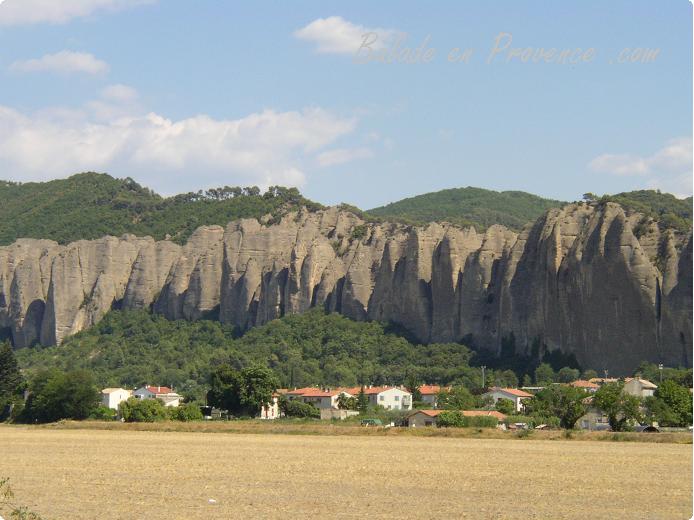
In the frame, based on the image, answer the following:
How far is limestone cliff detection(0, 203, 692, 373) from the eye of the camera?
97.1 metres

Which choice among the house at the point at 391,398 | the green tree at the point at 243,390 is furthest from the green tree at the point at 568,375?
the green tree at the point at 243,390

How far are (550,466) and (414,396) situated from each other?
60914 mm

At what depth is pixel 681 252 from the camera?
97375mm

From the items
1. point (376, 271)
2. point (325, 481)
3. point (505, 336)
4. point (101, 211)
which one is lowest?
point (325, 481)

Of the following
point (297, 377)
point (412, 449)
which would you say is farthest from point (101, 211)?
point (412, 449)

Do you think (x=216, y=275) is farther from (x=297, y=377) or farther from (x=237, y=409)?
(x=237, y=409)

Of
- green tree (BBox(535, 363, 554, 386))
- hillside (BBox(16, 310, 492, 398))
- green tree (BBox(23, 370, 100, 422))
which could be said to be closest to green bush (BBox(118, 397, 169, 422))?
green tree (BBox(23, 370, 100, 422))

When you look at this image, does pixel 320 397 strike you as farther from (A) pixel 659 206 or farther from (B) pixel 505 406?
(A) pixel 659 206

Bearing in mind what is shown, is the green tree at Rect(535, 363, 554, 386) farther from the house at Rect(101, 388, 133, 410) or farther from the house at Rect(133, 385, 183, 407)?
the house at Rect(101, 388, 133, 410)

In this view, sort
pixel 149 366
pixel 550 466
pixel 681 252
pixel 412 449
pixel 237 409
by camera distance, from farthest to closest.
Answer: pixel 149 366 → pixel 681 252 → pixel 237 409 → pixel 412 449 → pixel 550 466

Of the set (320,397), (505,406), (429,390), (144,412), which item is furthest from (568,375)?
(144,412)

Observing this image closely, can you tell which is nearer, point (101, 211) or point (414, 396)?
point (414, 396)

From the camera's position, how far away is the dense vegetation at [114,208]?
159250mm

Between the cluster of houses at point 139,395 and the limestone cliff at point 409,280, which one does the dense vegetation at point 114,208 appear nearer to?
the limestone cliff at point 409,280
